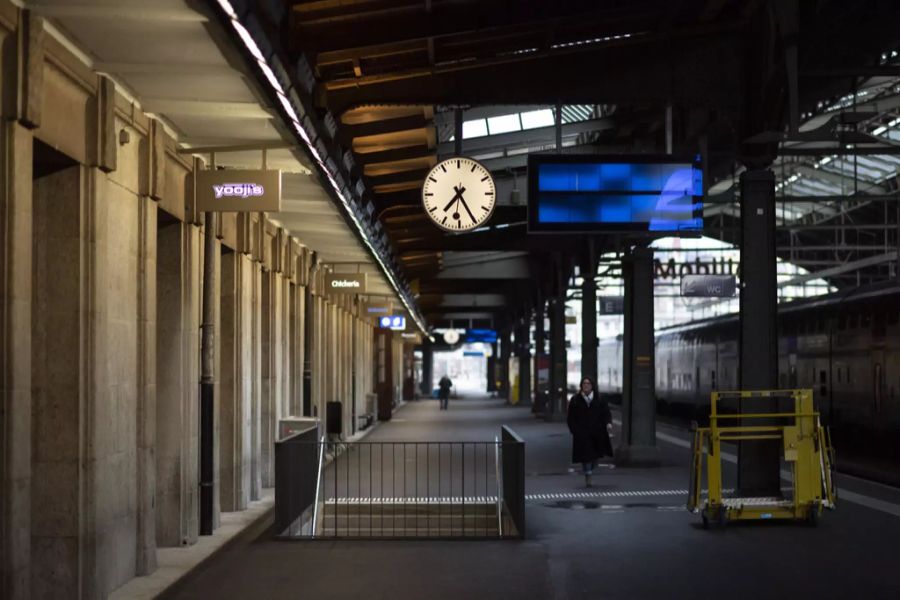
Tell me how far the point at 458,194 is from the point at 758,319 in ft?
Answer: 13.1

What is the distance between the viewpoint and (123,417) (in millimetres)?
10602

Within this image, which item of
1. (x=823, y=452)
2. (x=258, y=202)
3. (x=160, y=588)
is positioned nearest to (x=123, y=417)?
(x=160, y=588)

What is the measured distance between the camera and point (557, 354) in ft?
140

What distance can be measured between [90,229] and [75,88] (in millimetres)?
988

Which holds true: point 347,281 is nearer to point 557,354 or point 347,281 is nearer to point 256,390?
point 256,390

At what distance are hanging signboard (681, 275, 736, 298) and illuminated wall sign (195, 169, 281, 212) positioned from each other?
24.4 metres

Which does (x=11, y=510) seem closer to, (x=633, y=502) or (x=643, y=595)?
(x=643, y=595)

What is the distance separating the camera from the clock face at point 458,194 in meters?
16.5

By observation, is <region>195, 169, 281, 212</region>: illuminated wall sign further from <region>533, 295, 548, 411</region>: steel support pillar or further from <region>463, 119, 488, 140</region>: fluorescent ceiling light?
<region>533, 295, 548, 411</region>: steel support pillar

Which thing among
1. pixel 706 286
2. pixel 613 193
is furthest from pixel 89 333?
pixel 706 286

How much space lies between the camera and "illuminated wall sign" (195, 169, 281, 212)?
12.2m

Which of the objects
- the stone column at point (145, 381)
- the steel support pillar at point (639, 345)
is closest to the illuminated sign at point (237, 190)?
the stone column at point (145, 381)

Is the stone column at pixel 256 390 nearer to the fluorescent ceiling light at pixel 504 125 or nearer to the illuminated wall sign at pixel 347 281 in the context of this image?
the illuminated wall sign at pixel 347 281

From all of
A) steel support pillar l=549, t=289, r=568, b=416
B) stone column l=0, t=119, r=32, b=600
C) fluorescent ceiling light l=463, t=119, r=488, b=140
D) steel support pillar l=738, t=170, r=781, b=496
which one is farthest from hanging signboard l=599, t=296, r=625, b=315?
stone column l=0, t=119, r=32, b=600
